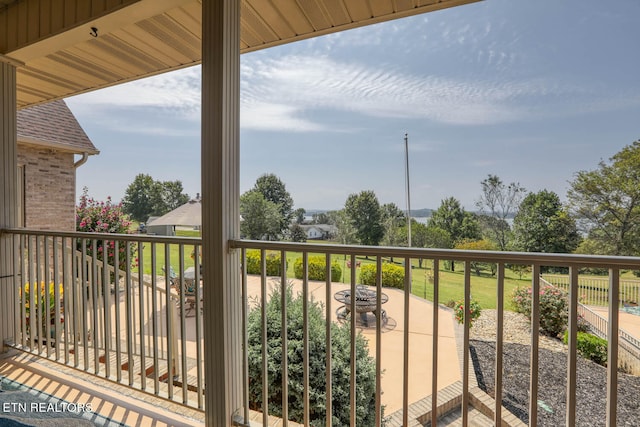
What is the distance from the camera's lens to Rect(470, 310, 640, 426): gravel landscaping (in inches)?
146

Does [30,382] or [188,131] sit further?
[188,131]

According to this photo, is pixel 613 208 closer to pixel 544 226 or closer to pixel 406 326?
pixel 544 226

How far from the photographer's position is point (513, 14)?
17.2m

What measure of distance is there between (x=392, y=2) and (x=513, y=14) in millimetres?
20573

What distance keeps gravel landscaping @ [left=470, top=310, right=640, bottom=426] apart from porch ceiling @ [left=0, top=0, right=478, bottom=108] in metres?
4.35

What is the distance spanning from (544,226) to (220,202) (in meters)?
15.5

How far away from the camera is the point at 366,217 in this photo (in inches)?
685

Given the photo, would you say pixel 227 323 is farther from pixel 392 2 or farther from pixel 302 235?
pixel 302 235

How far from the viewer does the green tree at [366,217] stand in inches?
660

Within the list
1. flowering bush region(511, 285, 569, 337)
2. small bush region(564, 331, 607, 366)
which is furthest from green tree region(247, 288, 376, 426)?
small bush region(564, 331, 607, 366)

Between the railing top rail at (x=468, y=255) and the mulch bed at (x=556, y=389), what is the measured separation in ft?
10.9

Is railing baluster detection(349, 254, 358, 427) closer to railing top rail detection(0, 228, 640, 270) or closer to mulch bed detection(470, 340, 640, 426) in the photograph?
railing top rail detection(0, 228, 640, 270)

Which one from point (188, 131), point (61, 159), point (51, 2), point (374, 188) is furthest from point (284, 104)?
point (51, 2)

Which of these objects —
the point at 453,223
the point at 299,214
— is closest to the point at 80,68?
the point at 299,214
